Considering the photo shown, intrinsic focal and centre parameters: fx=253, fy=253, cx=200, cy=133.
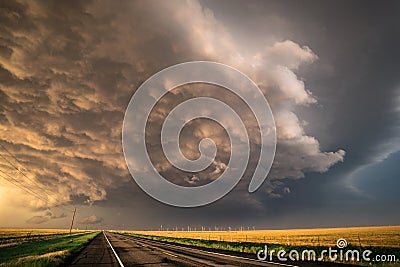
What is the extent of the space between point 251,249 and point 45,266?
1601 centimetres

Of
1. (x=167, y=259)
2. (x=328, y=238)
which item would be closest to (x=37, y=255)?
(x=167, y=259)

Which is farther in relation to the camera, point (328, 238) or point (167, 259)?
point (328, 238)

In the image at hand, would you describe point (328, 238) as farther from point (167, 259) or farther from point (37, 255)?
point (37, 255)

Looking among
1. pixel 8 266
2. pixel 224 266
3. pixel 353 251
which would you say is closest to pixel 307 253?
pixel 353 251

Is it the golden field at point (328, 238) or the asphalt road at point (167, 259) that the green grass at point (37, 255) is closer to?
the asphalt road at point (167, 259)

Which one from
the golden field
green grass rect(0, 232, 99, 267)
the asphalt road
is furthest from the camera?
the golden field

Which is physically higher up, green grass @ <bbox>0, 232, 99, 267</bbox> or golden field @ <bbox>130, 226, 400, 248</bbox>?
golden field @ <bbox>130, 226, 400, 248</bbox>

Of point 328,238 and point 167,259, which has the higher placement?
point 328,238

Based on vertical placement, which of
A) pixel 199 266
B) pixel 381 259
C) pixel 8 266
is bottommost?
pixel 8 266

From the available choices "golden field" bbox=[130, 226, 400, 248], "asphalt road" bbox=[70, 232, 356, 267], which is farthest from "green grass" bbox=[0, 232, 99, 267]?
"golden field" bbox=[130, 226, 400, 248]

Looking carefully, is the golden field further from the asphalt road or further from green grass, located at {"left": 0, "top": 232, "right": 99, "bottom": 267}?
green grass, located at {"left": 0, "top": 232, "right": 99, "bottom": 267}

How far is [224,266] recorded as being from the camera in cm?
1204

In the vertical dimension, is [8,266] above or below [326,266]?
below

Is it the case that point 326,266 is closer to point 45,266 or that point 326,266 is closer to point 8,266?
point 45,266
